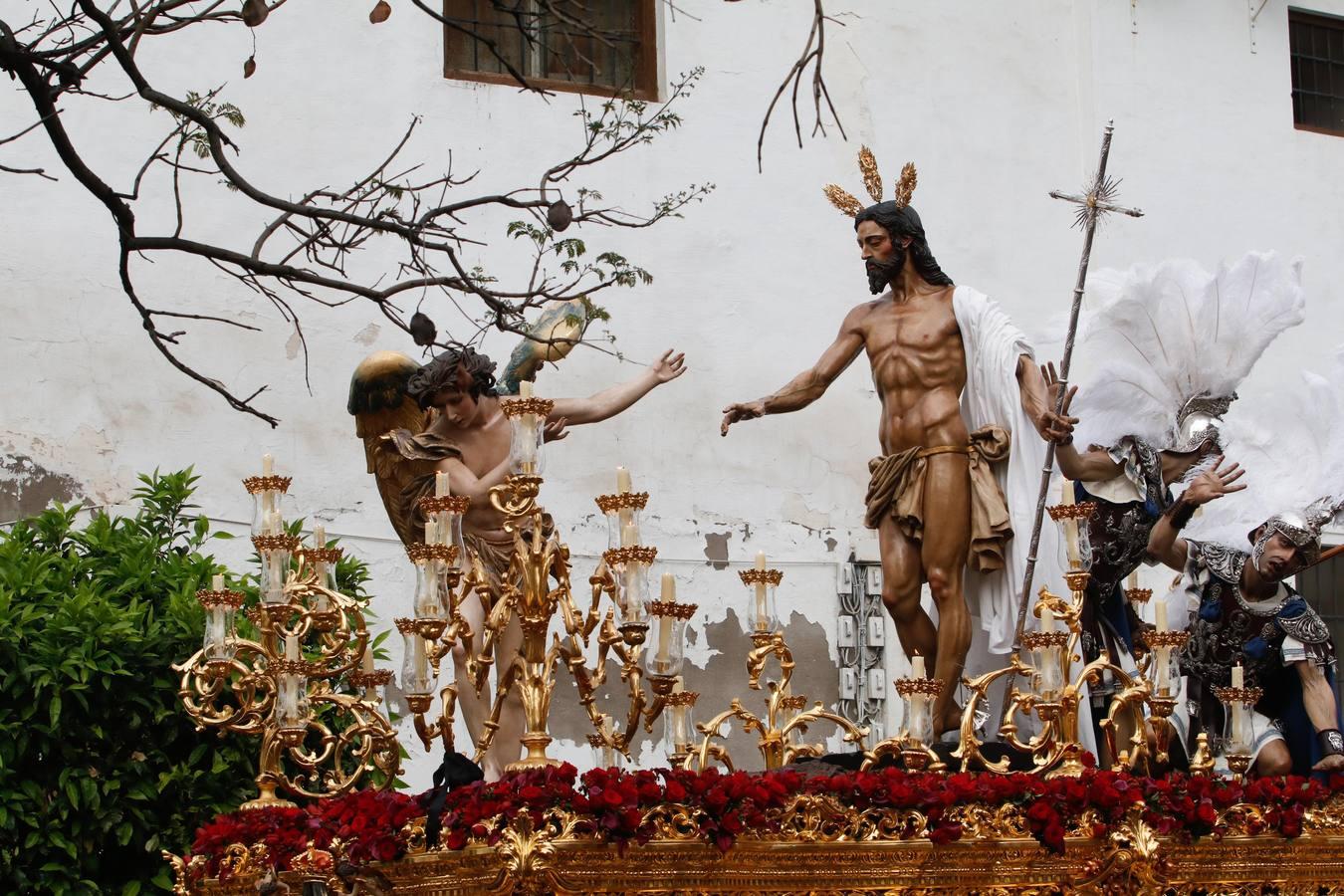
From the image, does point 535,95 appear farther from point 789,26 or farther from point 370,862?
point 370,862

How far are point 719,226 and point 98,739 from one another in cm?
534

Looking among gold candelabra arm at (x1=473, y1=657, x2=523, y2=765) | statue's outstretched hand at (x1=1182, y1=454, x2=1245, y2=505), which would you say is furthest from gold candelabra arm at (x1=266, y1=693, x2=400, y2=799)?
statue's outstretched hand at (x1=1182, y1=454, x2=1245, y2=505)

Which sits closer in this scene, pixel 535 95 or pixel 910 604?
pixel 910 604

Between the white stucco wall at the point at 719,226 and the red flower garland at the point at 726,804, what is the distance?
426 centimetres

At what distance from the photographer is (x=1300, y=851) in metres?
7.14

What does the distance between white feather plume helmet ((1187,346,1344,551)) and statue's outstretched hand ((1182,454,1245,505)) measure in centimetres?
62

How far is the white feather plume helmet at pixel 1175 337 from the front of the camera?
29.6 ft

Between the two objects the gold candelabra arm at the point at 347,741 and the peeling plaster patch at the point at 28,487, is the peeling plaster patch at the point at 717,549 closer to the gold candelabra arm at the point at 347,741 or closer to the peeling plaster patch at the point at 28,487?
the peeling plaster patch at the point at 28,487

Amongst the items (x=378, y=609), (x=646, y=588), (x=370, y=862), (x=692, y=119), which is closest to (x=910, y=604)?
(x=646, y=588)

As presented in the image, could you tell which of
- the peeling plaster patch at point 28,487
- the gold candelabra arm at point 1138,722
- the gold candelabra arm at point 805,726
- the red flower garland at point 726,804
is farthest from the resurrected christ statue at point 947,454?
the peeling plaster patch at point 28,487

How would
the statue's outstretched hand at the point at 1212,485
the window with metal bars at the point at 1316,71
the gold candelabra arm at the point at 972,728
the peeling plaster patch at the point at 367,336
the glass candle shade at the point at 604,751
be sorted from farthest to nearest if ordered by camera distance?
the window with metal bars at the point at 1316,71 < the peeling plaster patch at the point at 367,336 < the statue's outstretched hand at the point at 1212,485 < the gold candelabra arm at the point at 972,728 < the glass candle shade at the point at 604,751

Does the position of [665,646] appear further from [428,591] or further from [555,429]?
[555,429]

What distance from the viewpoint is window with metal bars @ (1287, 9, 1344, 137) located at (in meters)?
13.9

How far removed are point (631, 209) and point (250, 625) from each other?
4.35 metres
